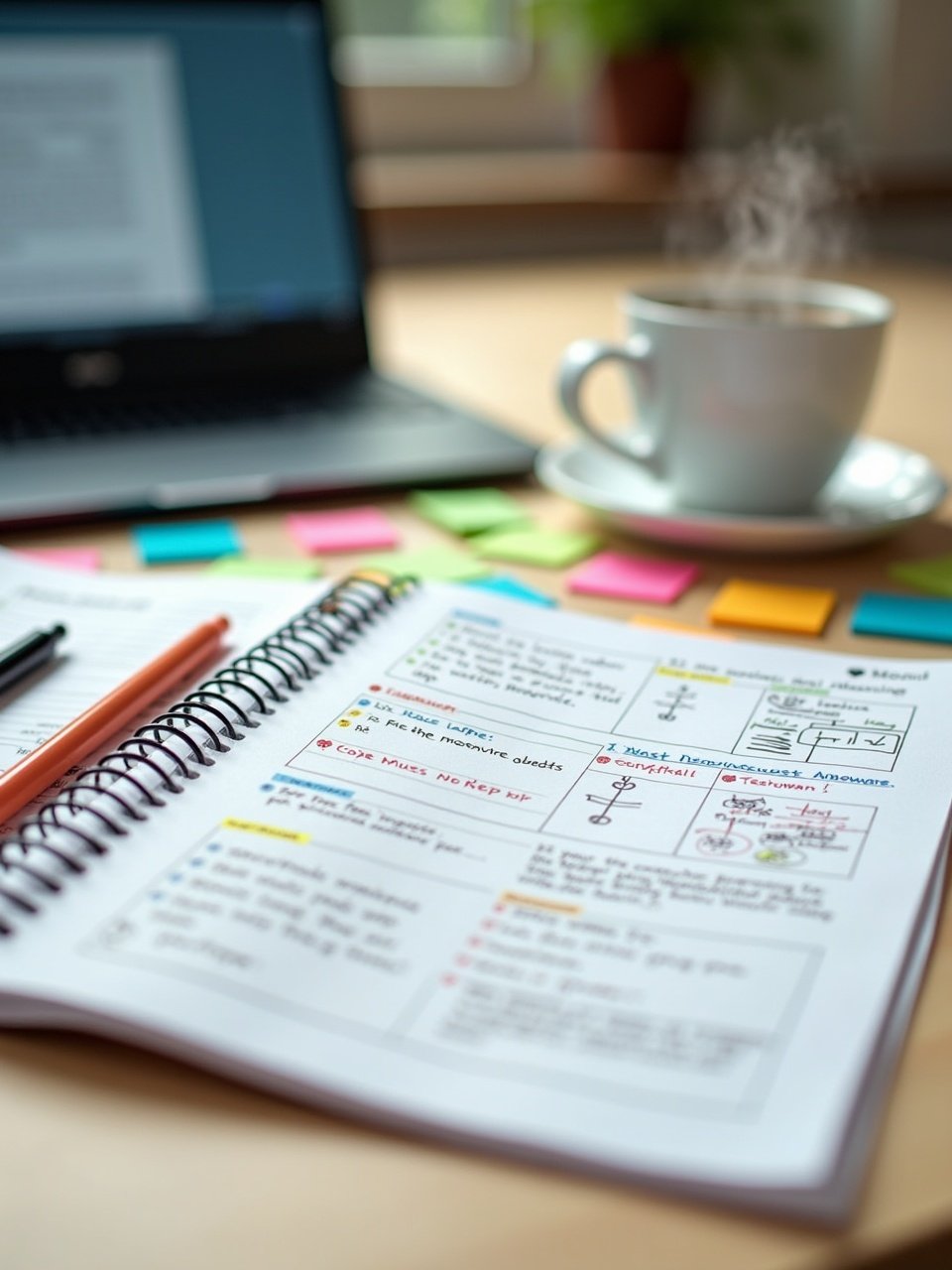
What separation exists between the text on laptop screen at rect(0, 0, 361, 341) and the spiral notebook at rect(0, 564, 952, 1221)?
0.47 metres

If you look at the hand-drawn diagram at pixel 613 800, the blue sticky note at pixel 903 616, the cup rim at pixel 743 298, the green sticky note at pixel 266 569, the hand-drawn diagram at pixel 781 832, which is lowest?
the blue sticky note at pixel 903 616

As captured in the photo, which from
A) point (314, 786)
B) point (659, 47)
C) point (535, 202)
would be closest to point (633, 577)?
point (314, 786)

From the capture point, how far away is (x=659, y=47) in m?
1.79

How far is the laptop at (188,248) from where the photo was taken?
0.81m

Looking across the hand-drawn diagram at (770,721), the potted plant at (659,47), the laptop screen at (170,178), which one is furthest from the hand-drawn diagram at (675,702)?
the potted plant at (659,47)

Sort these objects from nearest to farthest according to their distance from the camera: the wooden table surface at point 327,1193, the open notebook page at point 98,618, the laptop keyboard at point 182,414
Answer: the wooden table surface at point 327,1193, the open notebook page at point 98,618, the laptop keyboard at point 182,414

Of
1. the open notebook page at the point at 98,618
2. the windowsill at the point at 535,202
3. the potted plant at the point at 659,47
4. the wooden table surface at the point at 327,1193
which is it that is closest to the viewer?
the wooden table surface at the point at 327,1193

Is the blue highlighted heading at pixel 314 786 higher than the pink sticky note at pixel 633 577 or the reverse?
higher

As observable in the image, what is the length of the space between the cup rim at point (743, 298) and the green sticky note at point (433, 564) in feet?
0.52

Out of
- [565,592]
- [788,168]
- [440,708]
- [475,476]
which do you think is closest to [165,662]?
[440,708]

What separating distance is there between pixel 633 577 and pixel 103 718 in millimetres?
284

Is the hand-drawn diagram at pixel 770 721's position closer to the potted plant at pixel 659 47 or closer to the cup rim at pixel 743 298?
the cup rim at pixel 743 298

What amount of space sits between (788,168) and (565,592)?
280mm

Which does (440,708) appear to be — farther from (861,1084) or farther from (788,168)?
(788,168)
